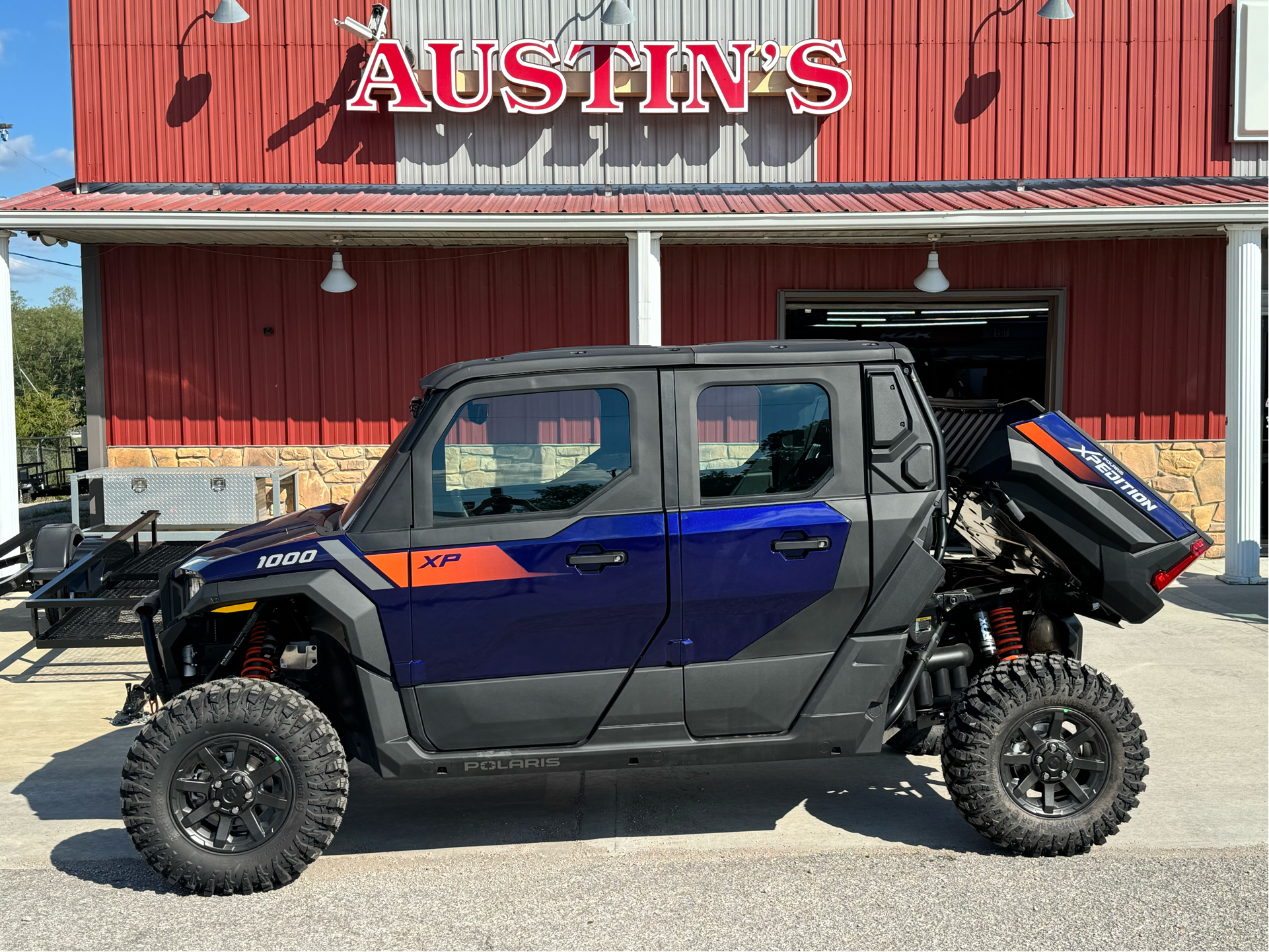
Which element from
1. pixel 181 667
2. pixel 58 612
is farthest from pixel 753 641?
pixel 58 612

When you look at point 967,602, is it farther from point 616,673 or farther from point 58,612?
point 58,612

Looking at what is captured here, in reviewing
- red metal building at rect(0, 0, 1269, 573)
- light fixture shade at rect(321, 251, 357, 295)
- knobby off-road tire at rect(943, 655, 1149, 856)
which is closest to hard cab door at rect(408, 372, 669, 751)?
knobby off-road tire at rect(943, 655, 1149, 856)

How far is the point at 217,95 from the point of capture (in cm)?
1188

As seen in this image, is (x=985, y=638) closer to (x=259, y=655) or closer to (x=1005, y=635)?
(x=1005, y=635)

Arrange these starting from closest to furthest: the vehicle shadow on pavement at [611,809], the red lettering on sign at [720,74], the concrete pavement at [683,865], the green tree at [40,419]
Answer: the concrete pavement at [683,865] → the vehicle shadow on pavement at [611,809] → the red lettering on sign at [720,74] → the green tree at [40,419]

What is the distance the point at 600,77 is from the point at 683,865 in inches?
364

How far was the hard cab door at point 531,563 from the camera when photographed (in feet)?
13.8

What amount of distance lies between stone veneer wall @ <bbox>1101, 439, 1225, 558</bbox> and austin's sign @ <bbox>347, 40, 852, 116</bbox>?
17.3 feet

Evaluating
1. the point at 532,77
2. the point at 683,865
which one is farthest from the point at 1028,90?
the point at 683,865

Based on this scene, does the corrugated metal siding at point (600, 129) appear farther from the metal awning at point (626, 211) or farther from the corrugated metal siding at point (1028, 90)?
the corrugated metal siding at point (1028, 90)

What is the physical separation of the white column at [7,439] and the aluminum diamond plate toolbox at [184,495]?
86 cm

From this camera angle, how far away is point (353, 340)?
12328 mm

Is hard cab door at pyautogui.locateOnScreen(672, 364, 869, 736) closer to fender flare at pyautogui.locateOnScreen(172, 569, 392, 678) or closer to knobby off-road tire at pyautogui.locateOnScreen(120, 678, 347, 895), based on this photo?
fender flare at pyautogui.locateOnScreen(172, 569, 392, 678)

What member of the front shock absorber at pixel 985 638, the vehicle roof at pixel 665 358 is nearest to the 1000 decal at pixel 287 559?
the vehicle roof at pixel 665 358
